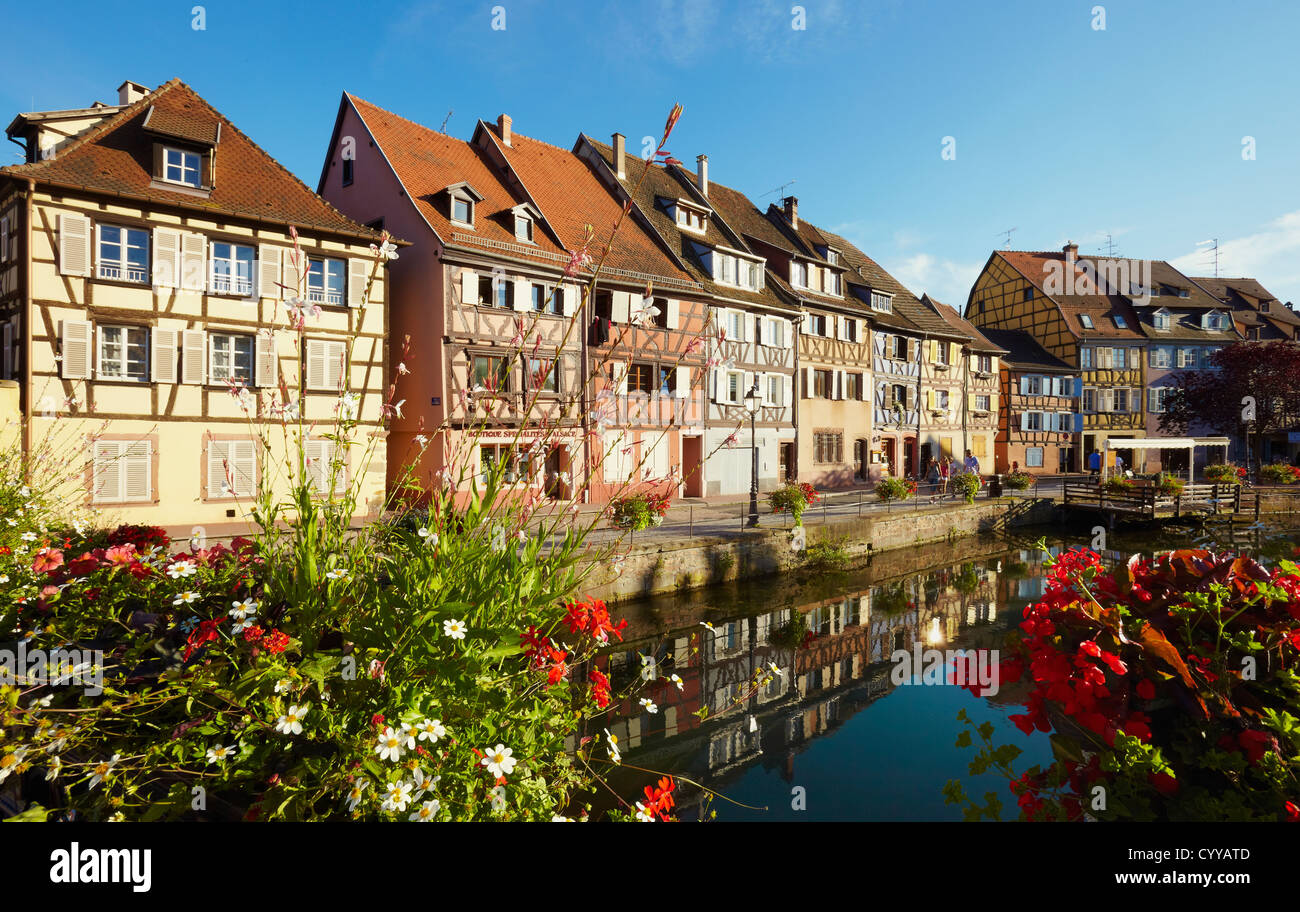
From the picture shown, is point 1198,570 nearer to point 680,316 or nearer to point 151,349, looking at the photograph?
point 151,349

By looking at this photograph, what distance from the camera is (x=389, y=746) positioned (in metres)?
1.72

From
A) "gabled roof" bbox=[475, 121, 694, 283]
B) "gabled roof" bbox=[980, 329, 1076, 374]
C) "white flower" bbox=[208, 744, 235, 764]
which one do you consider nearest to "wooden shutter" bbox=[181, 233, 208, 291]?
"gabled roof" bbox=[475, 121, 694, 283]

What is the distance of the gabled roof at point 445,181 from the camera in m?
18.6

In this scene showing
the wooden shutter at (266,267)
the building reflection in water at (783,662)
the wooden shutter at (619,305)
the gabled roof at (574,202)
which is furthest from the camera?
the gabled roof at (574,202)

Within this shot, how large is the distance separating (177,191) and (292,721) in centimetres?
1752

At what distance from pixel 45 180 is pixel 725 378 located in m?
18.3

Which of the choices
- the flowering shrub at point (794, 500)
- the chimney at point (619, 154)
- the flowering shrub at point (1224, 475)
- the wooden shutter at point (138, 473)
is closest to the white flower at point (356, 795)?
the flowering shrub at point (794, 500)

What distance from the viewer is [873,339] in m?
29.7

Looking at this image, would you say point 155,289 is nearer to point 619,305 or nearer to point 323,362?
point 323,362

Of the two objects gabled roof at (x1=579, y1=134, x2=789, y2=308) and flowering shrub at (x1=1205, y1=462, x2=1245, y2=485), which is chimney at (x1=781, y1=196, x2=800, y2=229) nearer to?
gabled roof at (x1=579, y1=134, x2=789, y2=308)

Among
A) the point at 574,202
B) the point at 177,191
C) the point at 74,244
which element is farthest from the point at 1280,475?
the point at 74,244

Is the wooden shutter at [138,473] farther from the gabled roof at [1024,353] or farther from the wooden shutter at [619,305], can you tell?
the gabled roof at [1024,353]

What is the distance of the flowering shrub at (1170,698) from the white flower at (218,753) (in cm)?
220

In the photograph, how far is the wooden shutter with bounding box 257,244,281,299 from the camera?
1585cm
